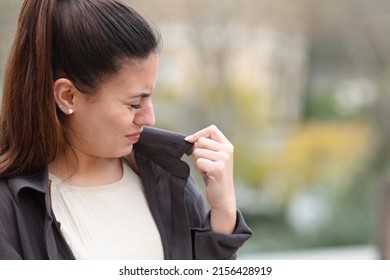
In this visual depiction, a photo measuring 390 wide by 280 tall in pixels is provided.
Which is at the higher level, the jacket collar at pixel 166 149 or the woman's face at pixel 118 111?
the woman's face at pixel 118 111

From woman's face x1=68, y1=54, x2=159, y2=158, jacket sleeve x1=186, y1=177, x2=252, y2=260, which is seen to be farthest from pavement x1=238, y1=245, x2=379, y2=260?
woman's face x1=68, y1=54, x2=159, y2=158

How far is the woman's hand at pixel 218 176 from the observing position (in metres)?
1.37

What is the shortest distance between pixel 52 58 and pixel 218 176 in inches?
13.7

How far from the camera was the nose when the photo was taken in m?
1.37

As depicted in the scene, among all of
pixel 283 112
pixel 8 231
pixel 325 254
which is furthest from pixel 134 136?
pixel 283 112

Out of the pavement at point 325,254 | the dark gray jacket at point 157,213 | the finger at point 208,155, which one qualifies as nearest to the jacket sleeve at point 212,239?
the dark gray jacket at point 157,213

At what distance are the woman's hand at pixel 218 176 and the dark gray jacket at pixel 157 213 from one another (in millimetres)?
24

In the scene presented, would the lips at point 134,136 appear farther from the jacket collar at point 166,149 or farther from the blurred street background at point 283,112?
the blurred street background at point 283,112

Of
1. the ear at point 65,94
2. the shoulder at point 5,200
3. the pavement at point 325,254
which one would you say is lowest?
the pavement at point 325,254

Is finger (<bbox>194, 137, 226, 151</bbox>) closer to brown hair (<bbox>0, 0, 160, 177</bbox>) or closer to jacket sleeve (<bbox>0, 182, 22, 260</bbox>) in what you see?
brown hair (<bbox>0, 0, 160, 177</bbox>)

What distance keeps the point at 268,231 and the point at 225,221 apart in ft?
14.2

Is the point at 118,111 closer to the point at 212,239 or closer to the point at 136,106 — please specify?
the point at 136,106

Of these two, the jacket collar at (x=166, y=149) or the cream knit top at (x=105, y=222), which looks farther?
the jacket collar at (x=166, y=149)

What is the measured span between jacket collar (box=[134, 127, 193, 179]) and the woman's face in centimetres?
6
